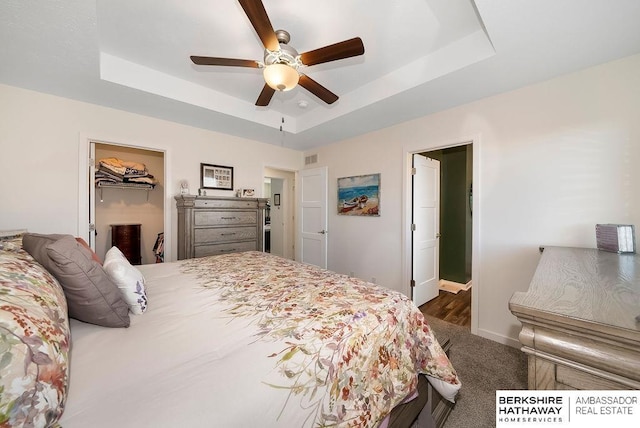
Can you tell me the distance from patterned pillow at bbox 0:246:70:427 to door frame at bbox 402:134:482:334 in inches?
116

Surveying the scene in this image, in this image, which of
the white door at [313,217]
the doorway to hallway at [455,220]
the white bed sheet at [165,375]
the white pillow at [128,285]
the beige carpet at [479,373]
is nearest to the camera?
the white bed sheet at [165,375]

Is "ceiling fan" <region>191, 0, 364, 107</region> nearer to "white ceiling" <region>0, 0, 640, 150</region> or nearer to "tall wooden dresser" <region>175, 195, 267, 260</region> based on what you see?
"white ceiling" <region>0, 0, 640, 150</region>

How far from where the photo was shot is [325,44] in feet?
6.70

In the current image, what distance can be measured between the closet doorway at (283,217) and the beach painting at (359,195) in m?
1.70

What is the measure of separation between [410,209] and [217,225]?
257 centimetres

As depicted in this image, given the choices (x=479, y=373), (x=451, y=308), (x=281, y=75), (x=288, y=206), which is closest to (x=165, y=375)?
(x=281, y=75)

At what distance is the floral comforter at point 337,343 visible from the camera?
83cm

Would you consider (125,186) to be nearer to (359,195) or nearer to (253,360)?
(359,195)

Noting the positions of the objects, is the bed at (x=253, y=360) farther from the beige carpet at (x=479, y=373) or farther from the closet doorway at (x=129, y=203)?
the closet doorway at (x=129, y=203)

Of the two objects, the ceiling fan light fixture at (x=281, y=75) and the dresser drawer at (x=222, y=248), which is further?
the dresser drawer at (x=222, y=248)

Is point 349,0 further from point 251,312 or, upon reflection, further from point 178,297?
point 178,297

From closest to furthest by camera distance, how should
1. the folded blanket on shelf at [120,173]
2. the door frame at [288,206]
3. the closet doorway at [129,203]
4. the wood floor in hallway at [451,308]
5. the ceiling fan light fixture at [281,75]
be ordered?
the ceiling fan light fixture at [281,75] → the wood floor in hallway at [451,308] → the folded blanket on shelf at [120,173] → the closet doorway at [129,203] → the door frame at [288,206]

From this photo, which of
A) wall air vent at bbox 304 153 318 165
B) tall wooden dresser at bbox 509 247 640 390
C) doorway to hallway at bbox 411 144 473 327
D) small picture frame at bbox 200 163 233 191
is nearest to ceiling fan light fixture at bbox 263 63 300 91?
tall wooden dresser at bbox 509 247 640 390

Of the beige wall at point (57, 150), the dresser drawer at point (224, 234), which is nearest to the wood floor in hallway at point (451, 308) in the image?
the dresser drawer at point (224, 234)
